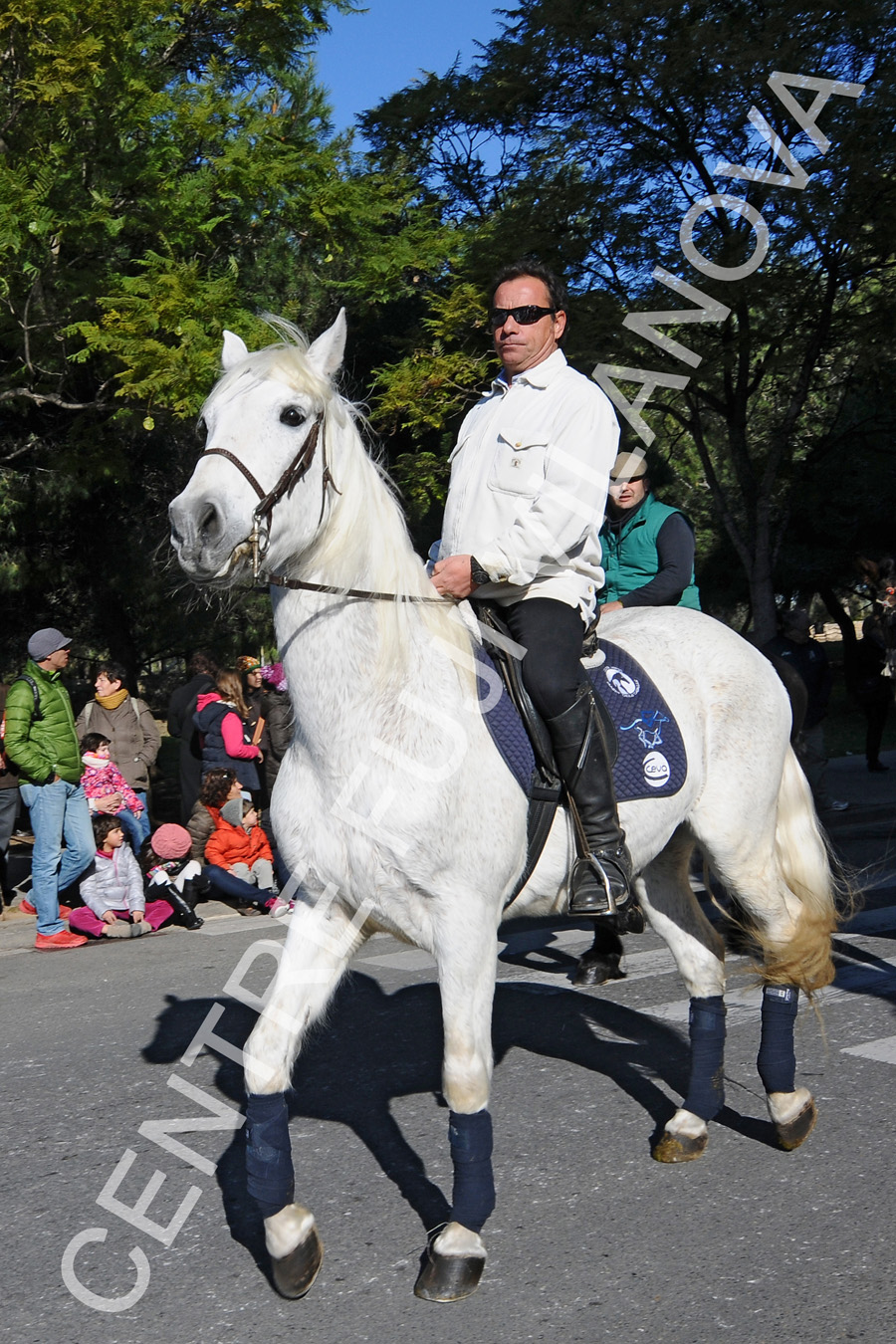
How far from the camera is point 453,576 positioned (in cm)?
362

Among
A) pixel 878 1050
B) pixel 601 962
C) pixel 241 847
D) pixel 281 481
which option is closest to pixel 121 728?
pixel 241 847

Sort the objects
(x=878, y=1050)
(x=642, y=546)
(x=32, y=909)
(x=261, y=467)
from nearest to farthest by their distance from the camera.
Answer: (x=261, y=467) < (x=878, y=1050) < (x=642, y=546) < (x=32, y=909)

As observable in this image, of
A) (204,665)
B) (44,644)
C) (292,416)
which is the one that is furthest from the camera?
(204,665)

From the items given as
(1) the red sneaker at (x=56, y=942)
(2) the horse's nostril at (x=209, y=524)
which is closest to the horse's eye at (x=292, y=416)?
(2) the horse's nostril at (x=209, y=524)

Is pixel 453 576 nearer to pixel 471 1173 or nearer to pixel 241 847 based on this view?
pixel 471 1173

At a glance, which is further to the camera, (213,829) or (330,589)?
(213,829)

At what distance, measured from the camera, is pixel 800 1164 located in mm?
4078

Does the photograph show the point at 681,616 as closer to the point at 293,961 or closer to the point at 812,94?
the point at 293,961

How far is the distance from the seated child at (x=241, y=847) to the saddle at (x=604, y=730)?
5864 millimetres

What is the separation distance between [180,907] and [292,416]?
20.7 feet

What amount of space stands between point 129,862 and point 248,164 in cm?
565

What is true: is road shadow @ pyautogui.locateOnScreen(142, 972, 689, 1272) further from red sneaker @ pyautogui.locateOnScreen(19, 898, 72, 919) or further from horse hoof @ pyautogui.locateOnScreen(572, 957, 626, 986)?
red sneaker @ pyautogui.locateOnScreen(19, 898, 72, 919)

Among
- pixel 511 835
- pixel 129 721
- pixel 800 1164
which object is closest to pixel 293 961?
pixel 511 835

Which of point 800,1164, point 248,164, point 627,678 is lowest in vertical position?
point 800,1164
